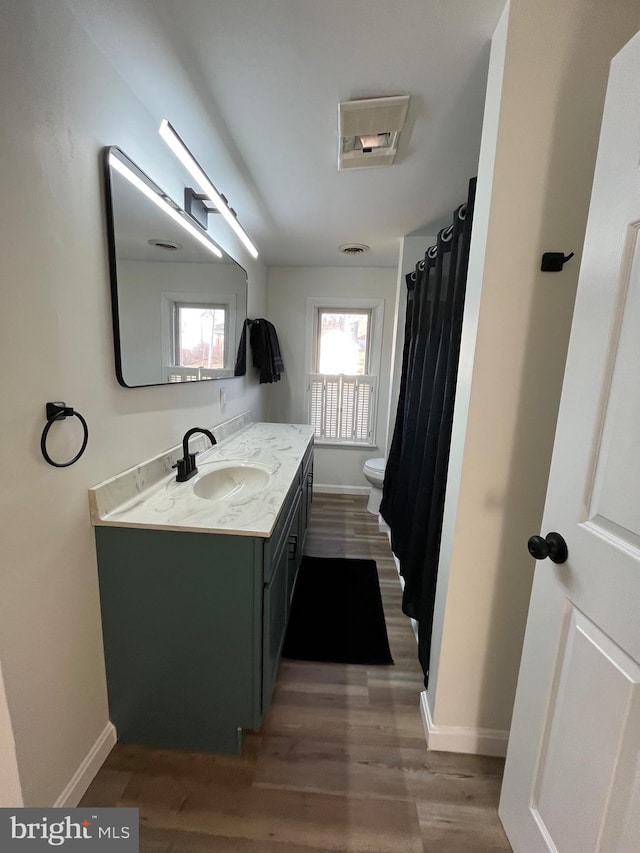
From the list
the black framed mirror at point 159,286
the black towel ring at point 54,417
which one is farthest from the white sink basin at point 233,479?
the black towel ring at point 54,417

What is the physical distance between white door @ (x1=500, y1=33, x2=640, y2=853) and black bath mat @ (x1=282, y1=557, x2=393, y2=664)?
3.08 feet

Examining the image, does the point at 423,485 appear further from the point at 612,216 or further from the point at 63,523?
the point at 63,523

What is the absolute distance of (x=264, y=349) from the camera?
2.96 m

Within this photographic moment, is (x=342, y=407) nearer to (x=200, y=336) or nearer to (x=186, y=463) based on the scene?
(x=200, y=336)

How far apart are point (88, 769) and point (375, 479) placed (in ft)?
7.68

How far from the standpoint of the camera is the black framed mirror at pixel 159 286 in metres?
1.17

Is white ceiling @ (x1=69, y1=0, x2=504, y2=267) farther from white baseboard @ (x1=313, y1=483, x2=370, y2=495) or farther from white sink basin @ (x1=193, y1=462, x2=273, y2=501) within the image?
white baseboard @ (x1=313, y1=483, x2=370, y2=495)

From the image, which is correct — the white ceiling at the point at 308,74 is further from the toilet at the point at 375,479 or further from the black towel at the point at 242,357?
the toilet at the point at 375,479

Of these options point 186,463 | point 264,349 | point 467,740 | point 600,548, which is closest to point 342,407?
point 264,349

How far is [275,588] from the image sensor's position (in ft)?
4.23

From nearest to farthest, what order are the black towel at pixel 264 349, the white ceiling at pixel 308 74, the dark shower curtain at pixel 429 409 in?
the white ceiling at pixel 308 74, the dark shower curtain at pixel 429 409, the black towel at pixel 264 349

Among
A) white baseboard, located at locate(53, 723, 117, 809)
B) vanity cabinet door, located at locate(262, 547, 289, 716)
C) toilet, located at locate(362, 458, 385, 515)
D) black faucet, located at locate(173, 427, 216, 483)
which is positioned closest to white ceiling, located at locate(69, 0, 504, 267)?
black faucet, located at locate(173, 427, 216, 483)

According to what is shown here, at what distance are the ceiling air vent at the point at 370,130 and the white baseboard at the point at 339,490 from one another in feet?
9.33

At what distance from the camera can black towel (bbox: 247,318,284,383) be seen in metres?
2.91
